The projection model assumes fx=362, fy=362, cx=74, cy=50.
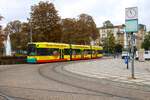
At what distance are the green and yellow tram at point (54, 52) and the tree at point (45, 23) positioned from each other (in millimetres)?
7564

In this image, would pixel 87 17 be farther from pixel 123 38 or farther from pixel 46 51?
pixel 123 38

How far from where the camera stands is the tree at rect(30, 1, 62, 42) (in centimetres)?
7144

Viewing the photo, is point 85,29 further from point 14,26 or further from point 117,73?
point 117,73

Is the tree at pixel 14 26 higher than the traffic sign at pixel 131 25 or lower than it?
higher

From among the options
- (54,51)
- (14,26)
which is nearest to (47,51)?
(54,51)

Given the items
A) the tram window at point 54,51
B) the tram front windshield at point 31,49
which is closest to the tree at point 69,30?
the tram window at point 54,51

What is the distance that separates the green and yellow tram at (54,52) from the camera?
48000 millimetres

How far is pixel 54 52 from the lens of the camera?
5297 cm

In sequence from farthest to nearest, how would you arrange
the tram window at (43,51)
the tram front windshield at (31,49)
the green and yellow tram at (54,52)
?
the tram window at (43,51)
the green and yellow tram at (54,52)
the tram front windshield at (31,49)

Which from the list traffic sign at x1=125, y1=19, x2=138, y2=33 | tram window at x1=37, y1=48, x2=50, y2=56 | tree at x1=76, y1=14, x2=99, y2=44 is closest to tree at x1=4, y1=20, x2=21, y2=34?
tree at x1=76, y1=14, x2=99, y2=44

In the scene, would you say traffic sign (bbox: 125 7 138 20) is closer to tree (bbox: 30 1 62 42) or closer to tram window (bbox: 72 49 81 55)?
tram window (bbox: 72 49 81 55)

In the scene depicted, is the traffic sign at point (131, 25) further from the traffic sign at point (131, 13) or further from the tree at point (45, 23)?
the tree at point (45, 23)

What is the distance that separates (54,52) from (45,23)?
63.2 feet

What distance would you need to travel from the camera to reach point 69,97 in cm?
1315
